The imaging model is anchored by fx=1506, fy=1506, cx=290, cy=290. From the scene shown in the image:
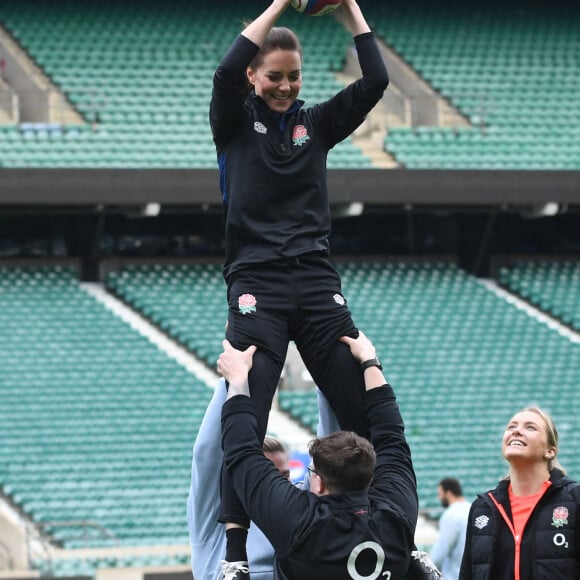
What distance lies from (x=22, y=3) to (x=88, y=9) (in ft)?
3.36

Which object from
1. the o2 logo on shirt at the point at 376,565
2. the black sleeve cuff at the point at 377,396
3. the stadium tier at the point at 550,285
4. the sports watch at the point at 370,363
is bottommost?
the o2 logo on shirt at the point at 376,565

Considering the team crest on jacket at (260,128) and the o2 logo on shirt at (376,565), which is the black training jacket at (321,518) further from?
the team crest on jacket at (260,128)

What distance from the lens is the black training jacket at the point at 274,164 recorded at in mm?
4758

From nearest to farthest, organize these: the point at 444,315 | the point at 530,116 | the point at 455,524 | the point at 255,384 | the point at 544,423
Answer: the point at 255,384 < the point at 544,423 < the point at 455,524 < the point at 444,315 < the point at 530,116

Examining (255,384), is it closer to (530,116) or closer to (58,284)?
(58,284)

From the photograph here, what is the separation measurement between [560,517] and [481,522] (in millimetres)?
318

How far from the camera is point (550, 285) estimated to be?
2198 cm

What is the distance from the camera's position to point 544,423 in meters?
5.55

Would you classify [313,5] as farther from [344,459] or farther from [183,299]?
[183,299]

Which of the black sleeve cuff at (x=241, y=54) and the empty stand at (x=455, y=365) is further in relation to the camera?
the empty stand at (x=455, y=365)

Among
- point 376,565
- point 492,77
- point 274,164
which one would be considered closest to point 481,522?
point 376,565

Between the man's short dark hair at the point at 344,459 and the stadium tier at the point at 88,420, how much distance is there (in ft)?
34.2

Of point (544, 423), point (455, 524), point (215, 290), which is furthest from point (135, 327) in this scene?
point (544, 423)

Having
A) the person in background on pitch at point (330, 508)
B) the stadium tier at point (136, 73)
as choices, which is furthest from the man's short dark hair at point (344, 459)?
the stadium tier at point (136, 73)
